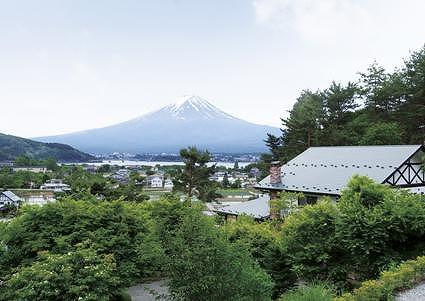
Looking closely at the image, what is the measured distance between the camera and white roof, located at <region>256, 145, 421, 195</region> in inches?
631

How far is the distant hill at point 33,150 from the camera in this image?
14362cm

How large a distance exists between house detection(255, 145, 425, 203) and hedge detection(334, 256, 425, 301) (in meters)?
7.41

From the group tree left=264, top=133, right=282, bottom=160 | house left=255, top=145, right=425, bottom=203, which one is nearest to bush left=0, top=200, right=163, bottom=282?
house left=255, top=145, right=425, bottom=203

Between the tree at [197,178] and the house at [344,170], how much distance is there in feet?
35.0

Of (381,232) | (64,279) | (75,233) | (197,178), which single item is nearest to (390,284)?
(381,232)

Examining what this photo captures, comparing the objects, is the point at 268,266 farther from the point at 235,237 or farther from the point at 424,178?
the point at 424,178

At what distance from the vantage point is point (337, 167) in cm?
1770

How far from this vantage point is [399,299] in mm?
6930

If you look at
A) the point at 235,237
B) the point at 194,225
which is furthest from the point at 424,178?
the point at 194,225

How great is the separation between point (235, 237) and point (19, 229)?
5427 millimetres

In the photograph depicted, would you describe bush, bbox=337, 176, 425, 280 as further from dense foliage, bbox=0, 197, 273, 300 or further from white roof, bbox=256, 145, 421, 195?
white roof, bbox=256, 145, 421, 195

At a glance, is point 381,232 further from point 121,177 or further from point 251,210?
point 121,177

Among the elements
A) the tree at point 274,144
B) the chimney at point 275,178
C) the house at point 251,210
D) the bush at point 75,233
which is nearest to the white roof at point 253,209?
the house at point 251,210

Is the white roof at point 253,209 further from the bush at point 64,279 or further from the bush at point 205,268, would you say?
the bush at point 205,268
